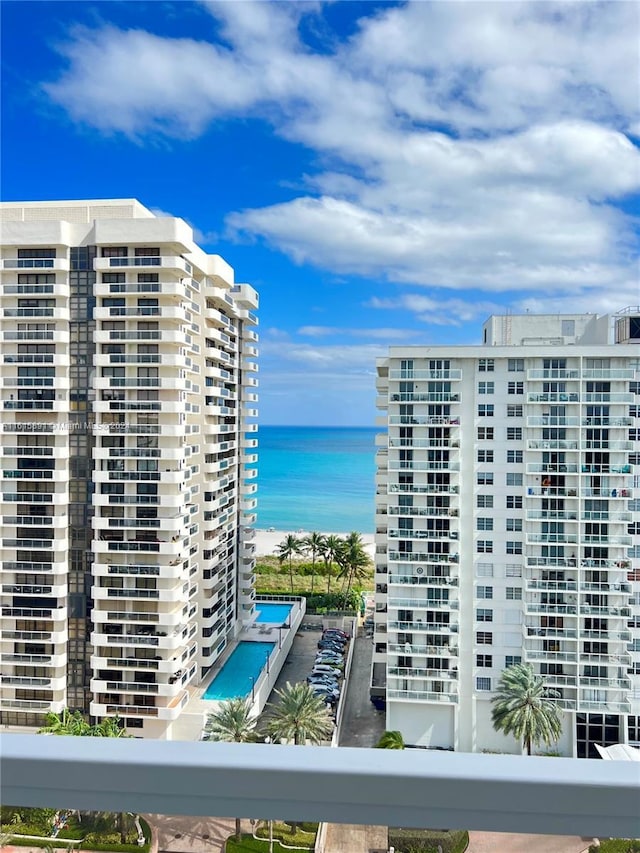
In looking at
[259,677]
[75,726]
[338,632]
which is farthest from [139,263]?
[338,632]

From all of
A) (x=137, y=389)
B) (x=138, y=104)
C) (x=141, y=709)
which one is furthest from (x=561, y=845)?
(x=141, y=709)

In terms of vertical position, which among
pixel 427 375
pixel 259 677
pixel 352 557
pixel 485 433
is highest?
pixel 427 375

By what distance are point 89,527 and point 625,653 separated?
7.41 m

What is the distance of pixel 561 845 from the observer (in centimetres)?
55

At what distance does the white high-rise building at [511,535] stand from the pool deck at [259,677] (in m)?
1.82

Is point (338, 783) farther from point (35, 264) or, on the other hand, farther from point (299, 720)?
point (35, 264)

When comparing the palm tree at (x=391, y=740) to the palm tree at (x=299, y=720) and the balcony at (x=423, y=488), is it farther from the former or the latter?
the balcony at (x=423, y=488)

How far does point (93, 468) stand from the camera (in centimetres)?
765

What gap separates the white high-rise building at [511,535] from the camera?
27.0ft

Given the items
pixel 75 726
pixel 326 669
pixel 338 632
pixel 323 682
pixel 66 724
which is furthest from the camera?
pixel 338 632

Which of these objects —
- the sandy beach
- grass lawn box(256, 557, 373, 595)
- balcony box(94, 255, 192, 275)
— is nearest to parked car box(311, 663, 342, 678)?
grass lawn box(256, 557, 373, 595)

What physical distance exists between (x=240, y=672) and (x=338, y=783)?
9.32m

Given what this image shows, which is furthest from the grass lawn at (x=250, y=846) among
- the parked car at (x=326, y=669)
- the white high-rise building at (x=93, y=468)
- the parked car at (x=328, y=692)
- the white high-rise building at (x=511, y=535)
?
the parked car at (x=326, y=669)

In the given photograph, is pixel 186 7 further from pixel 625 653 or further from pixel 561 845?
pixel 625 653
